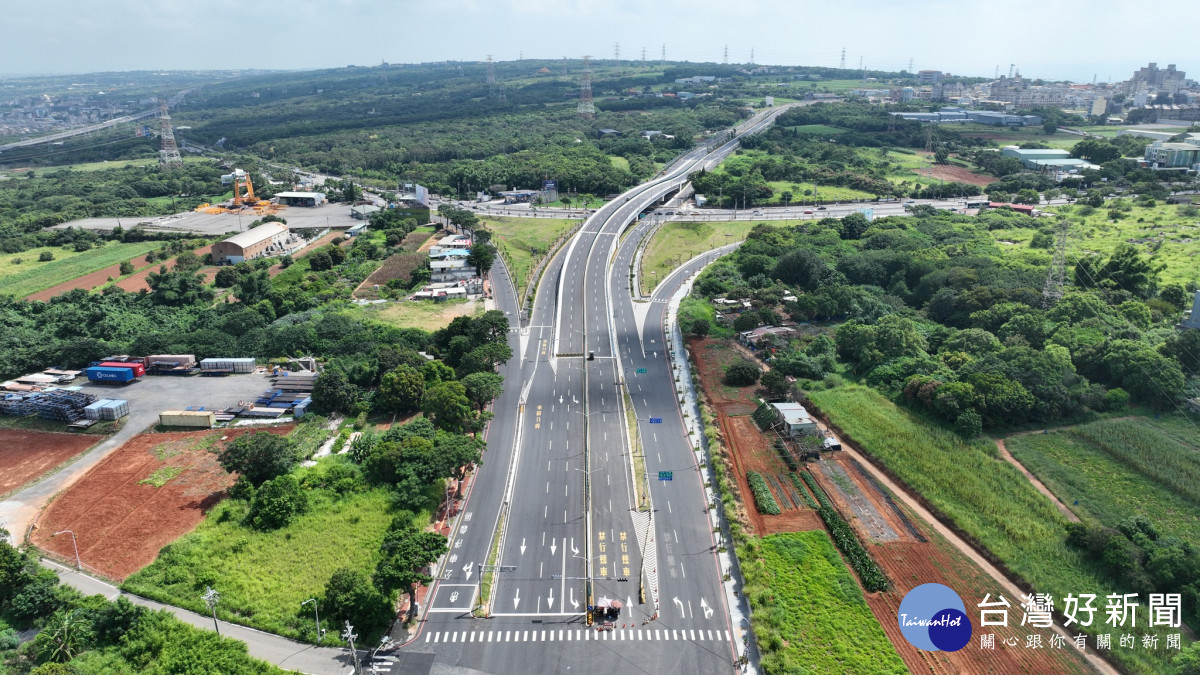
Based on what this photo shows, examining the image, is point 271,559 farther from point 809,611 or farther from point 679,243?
point 679,243

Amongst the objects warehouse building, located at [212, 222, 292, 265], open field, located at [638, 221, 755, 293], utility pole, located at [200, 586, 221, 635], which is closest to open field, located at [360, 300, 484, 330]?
open field, located at [638, 221, 755, 293]

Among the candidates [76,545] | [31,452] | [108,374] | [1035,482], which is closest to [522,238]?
[108,374]

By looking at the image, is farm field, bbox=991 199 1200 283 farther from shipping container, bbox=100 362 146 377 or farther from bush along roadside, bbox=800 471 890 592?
shipping container, bbox=100 362 146 377

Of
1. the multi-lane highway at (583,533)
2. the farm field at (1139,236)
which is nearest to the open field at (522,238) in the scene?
the multi-lane highway at (583,533)

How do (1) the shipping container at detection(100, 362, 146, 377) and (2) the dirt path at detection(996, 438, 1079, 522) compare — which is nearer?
(2) the dirt path at detection(996, 438, 1079, 522)

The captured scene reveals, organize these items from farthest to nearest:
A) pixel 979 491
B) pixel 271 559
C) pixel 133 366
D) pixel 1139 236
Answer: pixel 1139 236 < pixel 133 366 < pixel 979 491 < pixel 271 559

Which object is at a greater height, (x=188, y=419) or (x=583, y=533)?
(x=188, y=419)

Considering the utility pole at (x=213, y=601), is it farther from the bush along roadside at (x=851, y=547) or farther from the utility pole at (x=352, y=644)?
the bush along roadside at (x=851, y=547)

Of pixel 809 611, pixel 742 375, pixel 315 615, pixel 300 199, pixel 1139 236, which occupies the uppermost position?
pixel 300 199
